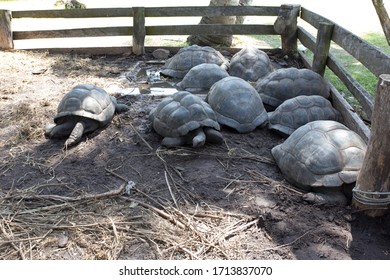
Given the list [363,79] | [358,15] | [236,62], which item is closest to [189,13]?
[236,62]

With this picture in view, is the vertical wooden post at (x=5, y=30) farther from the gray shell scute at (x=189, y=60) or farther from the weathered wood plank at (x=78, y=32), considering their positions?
the gray shell scute at (x=189, y=60)

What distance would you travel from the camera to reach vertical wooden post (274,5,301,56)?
7.95 meters

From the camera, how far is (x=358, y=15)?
45.8ft

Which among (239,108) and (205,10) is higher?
(205,10)

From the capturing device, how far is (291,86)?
5.45 metres

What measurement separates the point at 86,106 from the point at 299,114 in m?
2.57

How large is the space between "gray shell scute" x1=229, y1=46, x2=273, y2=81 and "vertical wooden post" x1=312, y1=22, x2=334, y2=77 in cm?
83

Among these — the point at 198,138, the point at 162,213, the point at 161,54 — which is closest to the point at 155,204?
the point at 162,213

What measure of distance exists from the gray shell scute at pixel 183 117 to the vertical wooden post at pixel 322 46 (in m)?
2.42

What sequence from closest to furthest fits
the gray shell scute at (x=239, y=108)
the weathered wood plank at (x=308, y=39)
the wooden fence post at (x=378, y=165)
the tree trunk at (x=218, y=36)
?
the wooden fence post at (x=378, y=165) → the gray shell scute at (x=239, y=108) → the weathered wood plank at (x=308, y=39) → the tree trunk at (x=218, y=36)

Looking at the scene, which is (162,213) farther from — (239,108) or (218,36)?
(218,36)

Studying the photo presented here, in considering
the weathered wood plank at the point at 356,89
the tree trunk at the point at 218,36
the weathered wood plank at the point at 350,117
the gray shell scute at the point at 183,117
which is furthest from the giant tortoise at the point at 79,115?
the tree trunk at the point at 218,36

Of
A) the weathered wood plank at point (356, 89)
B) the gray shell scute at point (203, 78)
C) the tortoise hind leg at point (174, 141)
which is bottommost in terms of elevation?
the tortoise hind leg at point (174, 141)

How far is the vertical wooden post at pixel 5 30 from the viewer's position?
802 centimetres
